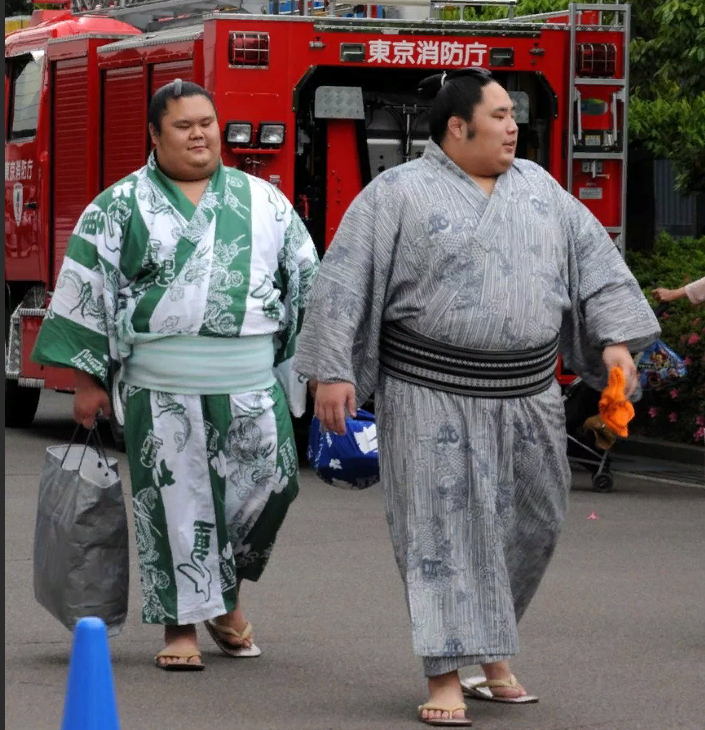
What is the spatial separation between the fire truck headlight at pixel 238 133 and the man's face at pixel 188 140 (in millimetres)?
5020

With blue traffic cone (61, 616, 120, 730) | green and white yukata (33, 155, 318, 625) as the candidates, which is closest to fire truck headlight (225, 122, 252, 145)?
green and white yukata (33, 155, 318, 625)

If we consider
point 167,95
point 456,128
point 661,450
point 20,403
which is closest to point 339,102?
point 661,450

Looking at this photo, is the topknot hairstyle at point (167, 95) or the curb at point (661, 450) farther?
the curb at point (661, 450)

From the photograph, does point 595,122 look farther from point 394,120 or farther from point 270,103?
point 270,103

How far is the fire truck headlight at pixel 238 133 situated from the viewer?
1146cm

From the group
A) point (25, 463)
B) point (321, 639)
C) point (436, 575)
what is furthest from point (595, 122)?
point (436, 575)

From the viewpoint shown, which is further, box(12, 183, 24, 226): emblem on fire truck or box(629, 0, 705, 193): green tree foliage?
box(12, 183, 24, 226): emblem on fire truck

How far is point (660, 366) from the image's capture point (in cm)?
→ 1153

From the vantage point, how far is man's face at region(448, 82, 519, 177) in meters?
5.72

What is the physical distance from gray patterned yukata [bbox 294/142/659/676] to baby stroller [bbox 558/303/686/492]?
5.59 meters

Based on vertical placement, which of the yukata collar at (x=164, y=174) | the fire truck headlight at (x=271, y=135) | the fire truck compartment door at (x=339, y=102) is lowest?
the yukata collar at (x=164, y=174)

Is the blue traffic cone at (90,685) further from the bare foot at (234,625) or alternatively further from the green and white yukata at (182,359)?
the bare foot at (234,625)

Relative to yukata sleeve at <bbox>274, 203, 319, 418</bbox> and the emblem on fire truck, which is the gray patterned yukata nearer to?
yukata sleeve at <bbox>274, 203, 319, 418</bbox>

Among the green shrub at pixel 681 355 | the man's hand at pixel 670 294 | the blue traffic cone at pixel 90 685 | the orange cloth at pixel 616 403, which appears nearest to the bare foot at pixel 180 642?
the orange cloth at pixel 616 403
